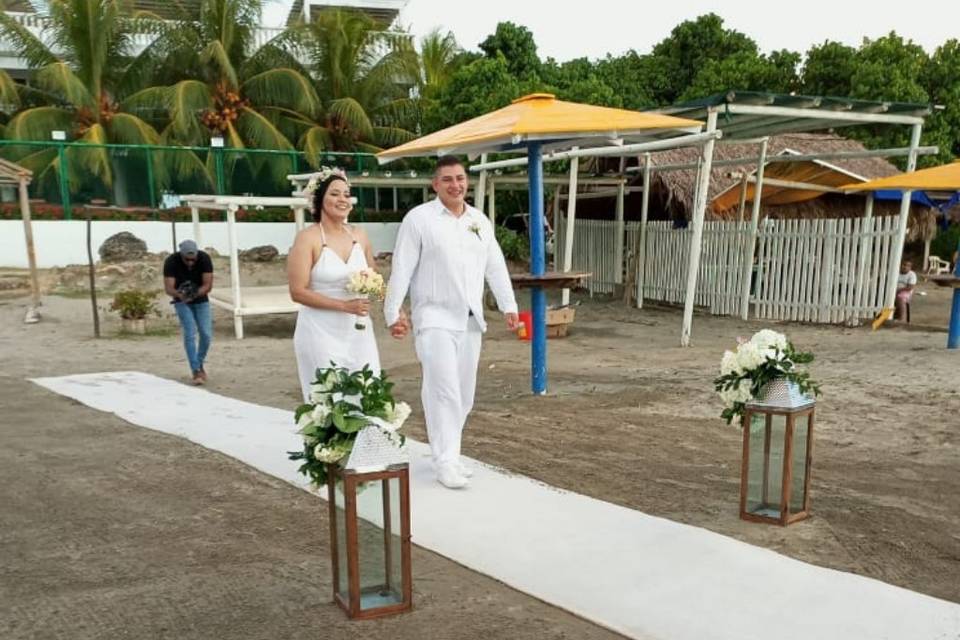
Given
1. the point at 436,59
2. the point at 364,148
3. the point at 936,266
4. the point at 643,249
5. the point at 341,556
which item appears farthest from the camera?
the point at 436,59

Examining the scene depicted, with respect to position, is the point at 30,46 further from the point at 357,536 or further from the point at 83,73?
the point at 357,536

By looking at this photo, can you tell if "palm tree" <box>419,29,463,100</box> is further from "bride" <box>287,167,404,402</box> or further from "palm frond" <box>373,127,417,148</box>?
"bride" <box>287,167,404,402</box>

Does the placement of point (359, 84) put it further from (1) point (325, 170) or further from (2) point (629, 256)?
(1) point (325, 170)

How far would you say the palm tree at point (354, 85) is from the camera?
22.7 m

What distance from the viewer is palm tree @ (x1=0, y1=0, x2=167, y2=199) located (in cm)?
2078

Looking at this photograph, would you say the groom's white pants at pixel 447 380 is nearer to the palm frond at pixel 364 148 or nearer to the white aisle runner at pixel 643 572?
the white aisle runner at pixel 643 572

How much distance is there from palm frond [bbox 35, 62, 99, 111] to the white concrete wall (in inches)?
159

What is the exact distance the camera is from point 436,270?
4.57 meters

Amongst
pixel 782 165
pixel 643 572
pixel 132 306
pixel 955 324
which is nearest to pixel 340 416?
pixel 643 572

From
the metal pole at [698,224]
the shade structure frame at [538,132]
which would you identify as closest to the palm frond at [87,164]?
Answer: the shade structure frame at [538,132]

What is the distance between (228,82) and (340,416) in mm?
21052

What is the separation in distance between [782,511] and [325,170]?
300 cm

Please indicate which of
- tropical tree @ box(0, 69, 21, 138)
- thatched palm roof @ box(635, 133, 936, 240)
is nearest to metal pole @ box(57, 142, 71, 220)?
tropical tree @ box(0, 69, 21, 138)

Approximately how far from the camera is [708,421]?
252 inches
